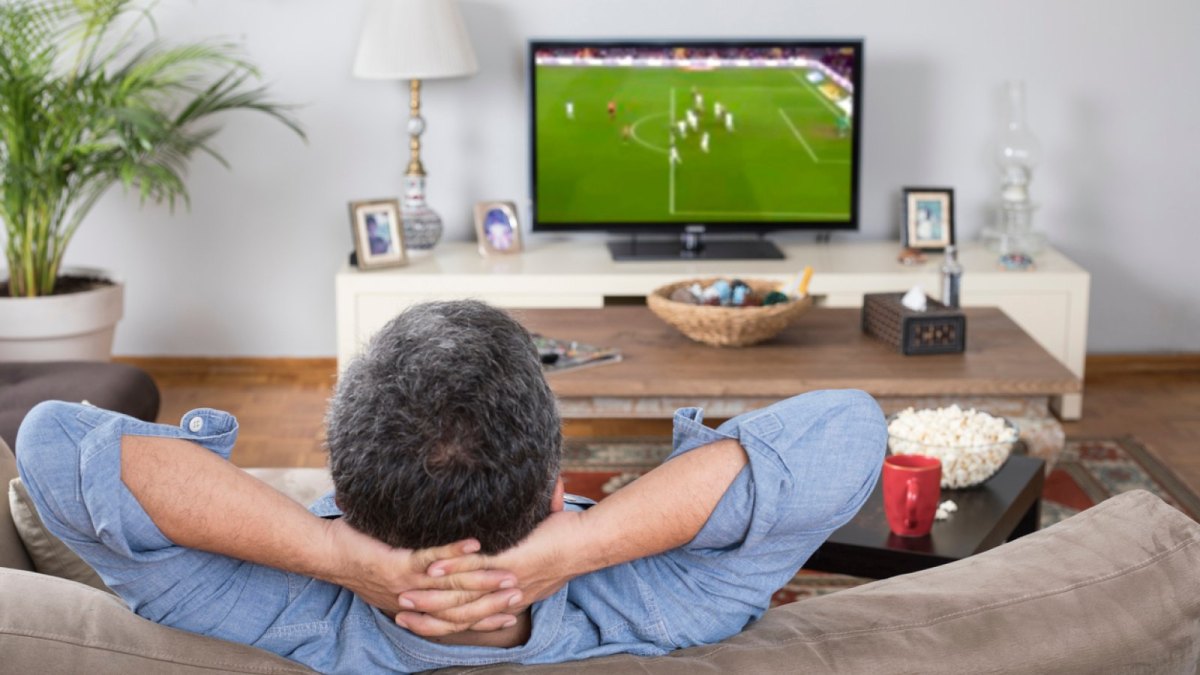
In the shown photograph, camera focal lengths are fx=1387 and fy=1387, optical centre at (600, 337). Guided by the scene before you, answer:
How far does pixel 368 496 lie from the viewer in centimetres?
106

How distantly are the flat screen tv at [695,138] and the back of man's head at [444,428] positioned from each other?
10.8 ft

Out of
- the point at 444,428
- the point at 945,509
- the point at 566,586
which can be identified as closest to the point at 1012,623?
the point at 566,586

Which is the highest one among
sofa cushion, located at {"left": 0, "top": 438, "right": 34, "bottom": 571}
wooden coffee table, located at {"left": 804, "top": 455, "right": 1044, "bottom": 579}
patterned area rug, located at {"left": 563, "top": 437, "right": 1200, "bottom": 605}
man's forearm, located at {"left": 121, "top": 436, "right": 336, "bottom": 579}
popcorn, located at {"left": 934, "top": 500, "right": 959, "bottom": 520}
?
man's forearm, located at {"left": 121, "top": 436, "right": 336, "bottom": 579}

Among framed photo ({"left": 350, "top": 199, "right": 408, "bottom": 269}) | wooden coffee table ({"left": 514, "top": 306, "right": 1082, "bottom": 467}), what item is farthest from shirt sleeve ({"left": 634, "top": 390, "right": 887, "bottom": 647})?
framed photo ({"left": 350, "top": 199, "right": 408, "bottom": 269})

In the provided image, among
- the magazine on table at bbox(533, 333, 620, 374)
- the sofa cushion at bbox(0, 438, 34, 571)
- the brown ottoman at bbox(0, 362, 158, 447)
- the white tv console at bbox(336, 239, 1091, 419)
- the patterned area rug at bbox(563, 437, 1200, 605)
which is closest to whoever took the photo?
the sofa cushion at bbox(0, 438, 34, 571)

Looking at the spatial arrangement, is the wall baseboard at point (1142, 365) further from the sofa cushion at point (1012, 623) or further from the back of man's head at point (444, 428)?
the back of man's head at point (444, 428)

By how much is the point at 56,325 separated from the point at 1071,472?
280cm

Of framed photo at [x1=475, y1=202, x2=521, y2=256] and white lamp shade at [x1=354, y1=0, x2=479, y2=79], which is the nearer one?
white lamp shade at [x1=354, y1=0, x2=479, y2=79]

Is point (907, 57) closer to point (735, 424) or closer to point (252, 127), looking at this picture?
point (252, 127)

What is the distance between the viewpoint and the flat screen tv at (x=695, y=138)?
430 cm

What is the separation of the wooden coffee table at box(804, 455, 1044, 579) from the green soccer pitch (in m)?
2.13

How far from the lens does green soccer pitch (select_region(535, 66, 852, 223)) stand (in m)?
4.32

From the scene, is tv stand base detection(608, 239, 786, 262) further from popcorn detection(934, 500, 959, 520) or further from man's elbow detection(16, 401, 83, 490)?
man's elbow detection(16, 401, 83, 490)

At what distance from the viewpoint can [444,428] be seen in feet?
3.38
